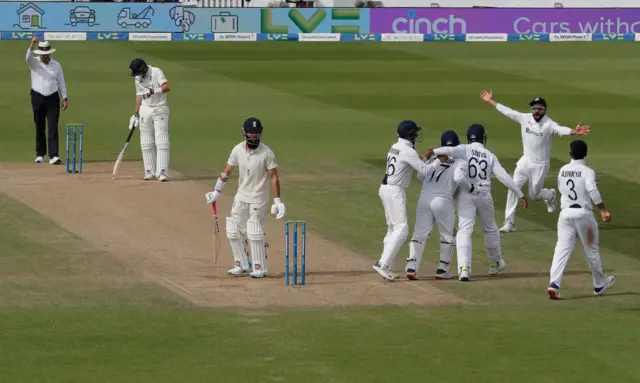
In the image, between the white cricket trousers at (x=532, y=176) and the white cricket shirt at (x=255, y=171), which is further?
the white cricket trousers at (x=532, y=176)

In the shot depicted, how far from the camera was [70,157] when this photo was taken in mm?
27562

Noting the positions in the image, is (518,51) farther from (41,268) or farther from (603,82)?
(41,268)

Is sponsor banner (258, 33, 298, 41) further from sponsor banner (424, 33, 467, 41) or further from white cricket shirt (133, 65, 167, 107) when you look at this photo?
white cricket shirt (133, 65, 167, 107)

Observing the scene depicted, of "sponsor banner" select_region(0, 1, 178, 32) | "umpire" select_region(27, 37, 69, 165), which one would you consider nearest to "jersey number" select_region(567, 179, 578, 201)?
"umpire" select_region(27, 37, 69, 165)

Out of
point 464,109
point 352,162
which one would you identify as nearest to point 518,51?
point 464,109

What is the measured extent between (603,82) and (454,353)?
91.4ft

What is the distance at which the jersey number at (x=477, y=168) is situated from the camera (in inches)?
723

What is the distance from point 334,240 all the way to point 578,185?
15.5 ft

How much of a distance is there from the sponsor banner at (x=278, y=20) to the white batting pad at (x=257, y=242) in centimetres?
3156

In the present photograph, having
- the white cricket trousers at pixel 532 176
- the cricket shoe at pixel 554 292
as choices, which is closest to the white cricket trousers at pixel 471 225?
the cricket shoe at pixel 554 292

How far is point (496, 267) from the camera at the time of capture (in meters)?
18.5

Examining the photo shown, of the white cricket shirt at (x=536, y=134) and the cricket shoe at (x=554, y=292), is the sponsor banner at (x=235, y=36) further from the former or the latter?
the cricket shoe at (x=554, y=292)

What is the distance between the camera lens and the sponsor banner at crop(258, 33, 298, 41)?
49.9 m

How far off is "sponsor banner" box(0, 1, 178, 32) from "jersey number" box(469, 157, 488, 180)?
30.8m
